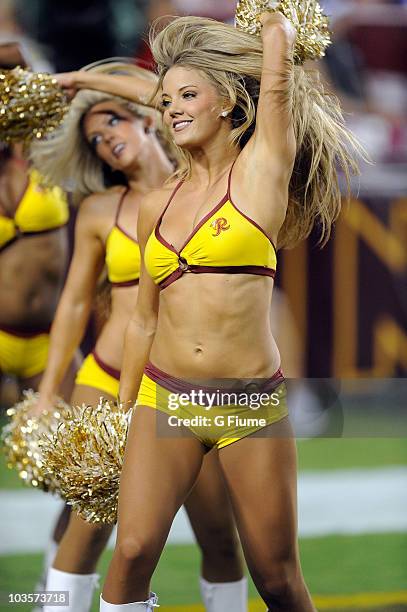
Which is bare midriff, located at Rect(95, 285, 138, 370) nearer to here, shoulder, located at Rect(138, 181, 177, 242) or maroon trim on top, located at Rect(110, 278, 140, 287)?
maroon trim on top, located at Rect(110, 278, 140, 287)

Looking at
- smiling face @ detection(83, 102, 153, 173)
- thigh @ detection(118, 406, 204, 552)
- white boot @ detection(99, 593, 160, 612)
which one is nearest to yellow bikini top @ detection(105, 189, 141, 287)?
smiling face @ detection(83, 102, 153, 173)

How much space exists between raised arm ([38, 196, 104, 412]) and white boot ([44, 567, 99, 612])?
639mm

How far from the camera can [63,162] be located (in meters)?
4.45

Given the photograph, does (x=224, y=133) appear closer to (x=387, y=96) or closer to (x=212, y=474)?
(x=212, y=474)

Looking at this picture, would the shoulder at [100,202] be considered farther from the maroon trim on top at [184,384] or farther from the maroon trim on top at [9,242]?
the maroon trim on top at [184,384]

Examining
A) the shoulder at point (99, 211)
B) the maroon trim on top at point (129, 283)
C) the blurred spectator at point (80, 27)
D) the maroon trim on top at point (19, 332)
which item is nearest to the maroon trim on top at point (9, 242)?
Answer: the maroon trim on top at point (19, 332)

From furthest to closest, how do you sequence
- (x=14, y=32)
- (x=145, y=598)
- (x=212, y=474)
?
(x=14, y=32) < (x=212, y=474) < (x=145, y=598)

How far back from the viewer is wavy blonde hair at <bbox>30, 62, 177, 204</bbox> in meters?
4.32

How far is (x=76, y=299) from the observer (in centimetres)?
430

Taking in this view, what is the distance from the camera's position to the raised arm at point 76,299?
4.29 metres

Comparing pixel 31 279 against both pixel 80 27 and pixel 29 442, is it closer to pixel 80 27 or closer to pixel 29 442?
pixel 29 442

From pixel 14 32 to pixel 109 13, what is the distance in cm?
73

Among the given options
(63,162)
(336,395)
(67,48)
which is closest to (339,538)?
(63,162)

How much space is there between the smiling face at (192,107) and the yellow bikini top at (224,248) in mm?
173
